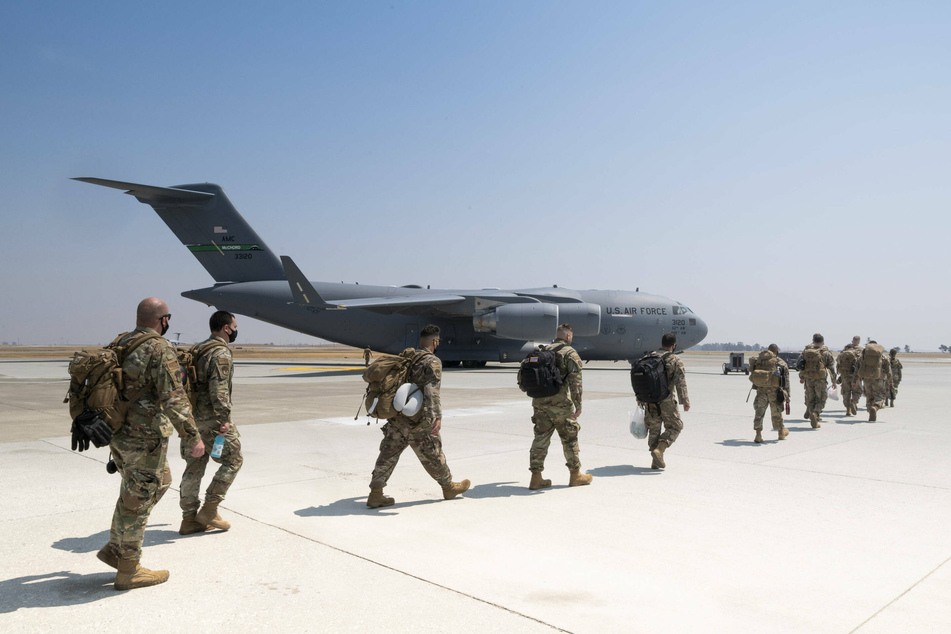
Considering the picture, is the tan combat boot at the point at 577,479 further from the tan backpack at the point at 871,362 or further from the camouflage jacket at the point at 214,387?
the tan backpack at the point at 871,362

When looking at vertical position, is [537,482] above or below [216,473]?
below

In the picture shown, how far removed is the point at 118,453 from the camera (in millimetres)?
4191

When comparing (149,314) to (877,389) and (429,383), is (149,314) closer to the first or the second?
(429,383)

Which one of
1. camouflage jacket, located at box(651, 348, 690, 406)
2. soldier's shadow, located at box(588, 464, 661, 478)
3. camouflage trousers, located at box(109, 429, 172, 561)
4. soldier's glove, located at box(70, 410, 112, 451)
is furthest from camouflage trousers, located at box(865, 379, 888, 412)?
soldier's glove, located at box(70, 410, 112, 451)

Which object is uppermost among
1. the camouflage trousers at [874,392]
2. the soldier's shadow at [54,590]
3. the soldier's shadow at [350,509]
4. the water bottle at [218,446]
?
the water bottle at [218,446]

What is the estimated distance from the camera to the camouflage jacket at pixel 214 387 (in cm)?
527

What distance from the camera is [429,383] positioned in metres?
6.14

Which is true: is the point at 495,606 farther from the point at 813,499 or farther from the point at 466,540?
the point at 813,499

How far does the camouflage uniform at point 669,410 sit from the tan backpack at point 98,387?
5865 millimetres

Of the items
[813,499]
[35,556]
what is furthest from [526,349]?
[35,556]

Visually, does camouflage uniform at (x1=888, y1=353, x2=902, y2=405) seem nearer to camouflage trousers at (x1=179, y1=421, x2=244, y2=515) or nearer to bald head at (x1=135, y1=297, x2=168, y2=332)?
camouflage trousers at (x1=179, y1=421, x2=244, y2=515)

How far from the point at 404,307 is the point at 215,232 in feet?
31.3

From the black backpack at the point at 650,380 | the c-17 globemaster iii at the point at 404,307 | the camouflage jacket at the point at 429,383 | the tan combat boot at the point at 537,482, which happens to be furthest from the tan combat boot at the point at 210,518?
the c-17 globemaster iii at the point at 404,307

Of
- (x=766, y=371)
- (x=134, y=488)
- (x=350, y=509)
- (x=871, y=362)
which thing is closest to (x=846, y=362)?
(x=871, y=362)
